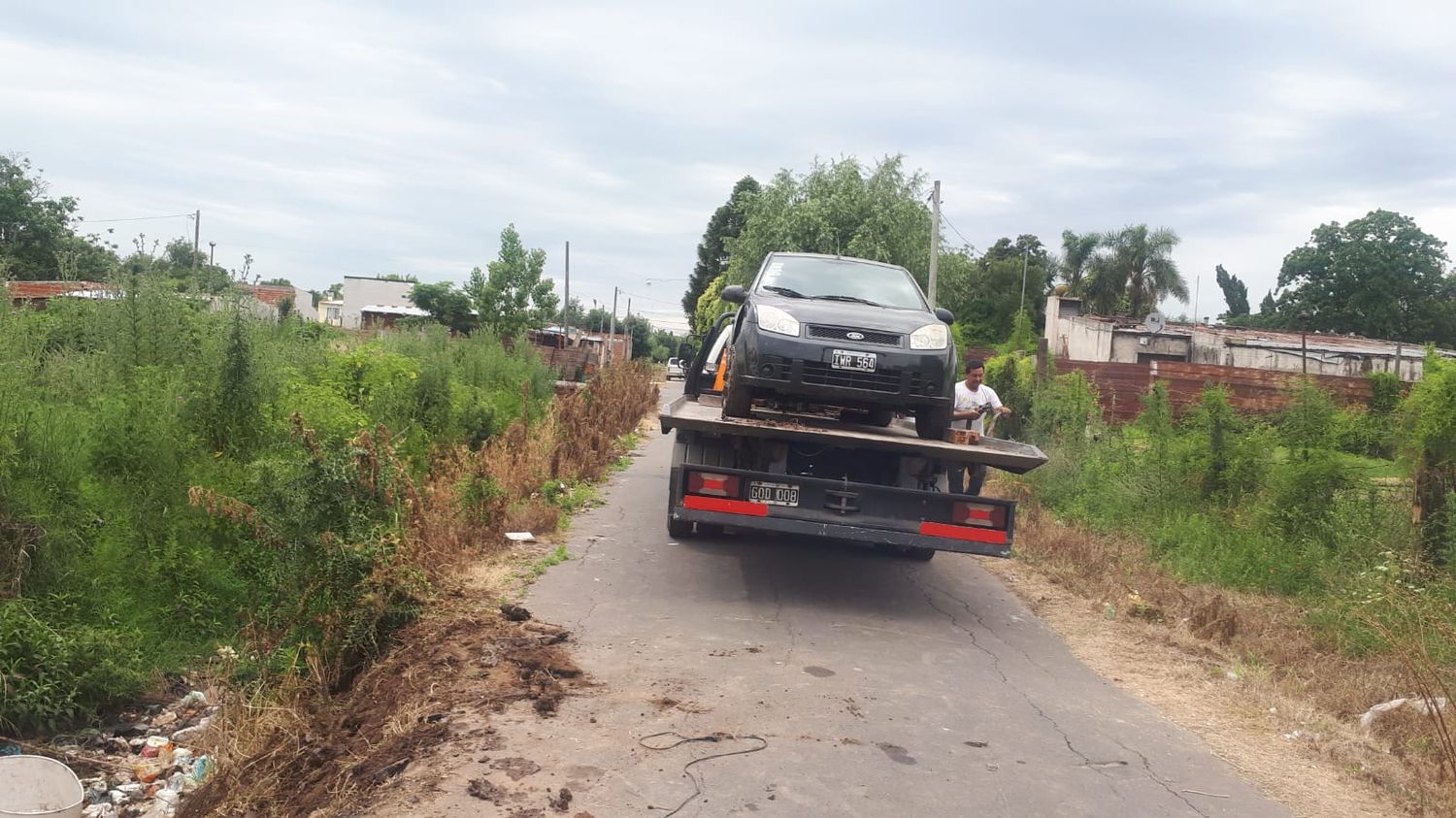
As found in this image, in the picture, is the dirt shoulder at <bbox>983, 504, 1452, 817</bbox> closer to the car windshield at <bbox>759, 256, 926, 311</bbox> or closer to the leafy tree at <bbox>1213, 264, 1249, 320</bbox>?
the car windshield at <bbox>759, 256, 926, 311</bbox>

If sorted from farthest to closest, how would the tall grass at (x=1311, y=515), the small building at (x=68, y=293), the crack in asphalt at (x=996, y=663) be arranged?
the small building at (x=68, y=293), the tall grass at (x=1311, y=515), the crack in asphalt at (x=996, y=663)

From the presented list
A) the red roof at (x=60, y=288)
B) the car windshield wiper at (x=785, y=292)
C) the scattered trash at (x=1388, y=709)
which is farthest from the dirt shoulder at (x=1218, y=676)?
the red roof at (x=60, y=288)

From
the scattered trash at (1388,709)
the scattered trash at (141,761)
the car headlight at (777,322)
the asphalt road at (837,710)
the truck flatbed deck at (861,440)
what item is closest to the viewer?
the asphalt road at (837,710)

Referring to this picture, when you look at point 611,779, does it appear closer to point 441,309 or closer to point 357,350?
point 357,350

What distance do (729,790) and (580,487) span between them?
31.1 ft

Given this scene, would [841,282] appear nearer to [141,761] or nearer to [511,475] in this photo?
[511,475]

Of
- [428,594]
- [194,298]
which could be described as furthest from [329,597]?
[194,298]

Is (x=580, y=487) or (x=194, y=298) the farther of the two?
(x=580, y=487)

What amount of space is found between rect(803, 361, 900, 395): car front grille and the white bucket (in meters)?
5.00

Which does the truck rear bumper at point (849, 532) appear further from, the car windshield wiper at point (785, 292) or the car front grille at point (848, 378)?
the car windshield wiper at point (785, 292)

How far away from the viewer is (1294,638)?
25.8 feet

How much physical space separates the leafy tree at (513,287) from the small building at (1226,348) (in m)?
23.5

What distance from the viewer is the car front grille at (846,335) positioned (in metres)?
→ 7.93

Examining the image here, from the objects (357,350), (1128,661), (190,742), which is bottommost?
(190,742)
